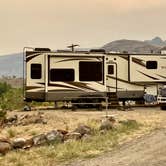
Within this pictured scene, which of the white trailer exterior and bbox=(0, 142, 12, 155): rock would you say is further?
the white trailer exterior

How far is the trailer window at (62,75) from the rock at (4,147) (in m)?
13.3

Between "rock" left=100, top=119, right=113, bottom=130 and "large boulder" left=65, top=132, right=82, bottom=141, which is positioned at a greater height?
"rock" left=100, top=119, right=113, bottom=130

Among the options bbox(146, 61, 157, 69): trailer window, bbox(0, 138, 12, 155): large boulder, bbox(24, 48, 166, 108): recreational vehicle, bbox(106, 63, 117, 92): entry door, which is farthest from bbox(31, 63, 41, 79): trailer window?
bbox(0, 138, 12, 155): large boulder

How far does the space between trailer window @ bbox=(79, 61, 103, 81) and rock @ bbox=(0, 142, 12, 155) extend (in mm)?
13976

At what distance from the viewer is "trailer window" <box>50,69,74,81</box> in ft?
102

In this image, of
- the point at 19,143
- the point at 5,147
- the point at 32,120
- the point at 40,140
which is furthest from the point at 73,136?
the point at 32,120

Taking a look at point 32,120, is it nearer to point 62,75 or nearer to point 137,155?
point 62,75

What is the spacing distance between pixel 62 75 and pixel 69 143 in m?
13.9

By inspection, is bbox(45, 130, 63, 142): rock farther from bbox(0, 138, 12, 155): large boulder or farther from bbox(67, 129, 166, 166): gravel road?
bbox(67, 129, 166, 166): gravel road

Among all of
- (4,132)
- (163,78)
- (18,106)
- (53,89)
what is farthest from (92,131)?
(18,106)

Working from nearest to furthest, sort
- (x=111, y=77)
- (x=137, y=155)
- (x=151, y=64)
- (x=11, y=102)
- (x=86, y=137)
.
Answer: (x=137, y=155)
(x=86, y=137)
(x=111, y=77)
(x=151, y=64)
(x=11, y=102)

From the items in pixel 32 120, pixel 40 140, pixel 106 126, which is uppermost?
pixel 106 126

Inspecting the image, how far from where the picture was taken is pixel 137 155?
592 inches

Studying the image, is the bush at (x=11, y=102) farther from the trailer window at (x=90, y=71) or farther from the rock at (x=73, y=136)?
the rock at (x=73, y=136)
